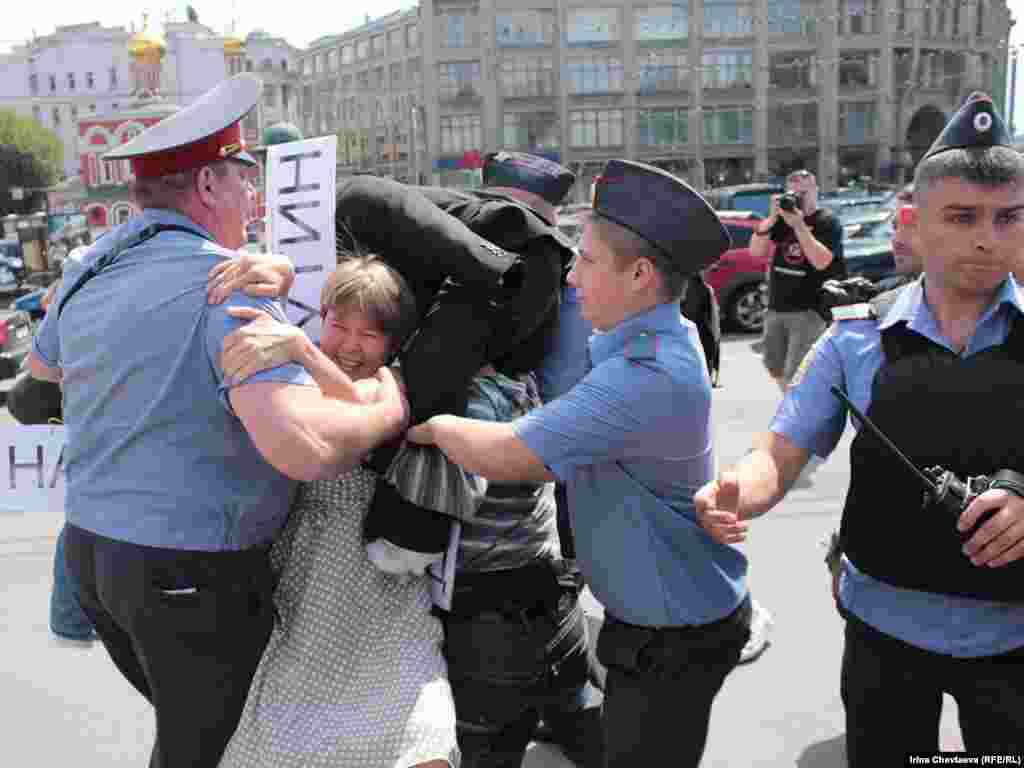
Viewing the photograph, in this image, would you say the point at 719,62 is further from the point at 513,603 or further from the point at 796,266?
the point at 513,603

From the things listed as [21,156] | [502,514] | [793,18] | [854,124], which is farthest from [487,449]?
[21,156]

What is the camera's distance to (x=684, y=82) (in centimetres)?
5891

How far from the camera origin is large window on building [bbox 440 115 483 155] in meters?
60.1

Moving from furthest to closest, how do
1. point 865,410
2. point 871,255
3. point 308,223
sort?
point 871,255 < point 308,223 < point 865,410

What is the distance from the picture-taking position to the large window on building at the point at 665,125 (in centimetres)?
5916

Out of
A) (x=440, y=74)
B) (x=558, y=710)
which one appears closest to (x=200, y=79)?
(x=440, y=74)

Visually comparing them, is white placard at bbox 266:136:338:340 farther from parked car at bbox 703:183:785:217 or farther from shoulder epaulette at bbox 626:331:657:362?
parked car at bbox 703:183:785:217

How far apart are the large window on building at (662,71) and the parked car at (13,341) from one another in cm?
5202

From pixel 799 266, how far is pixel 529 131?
5489 cm

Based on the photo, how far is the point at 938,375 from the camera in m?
1.84

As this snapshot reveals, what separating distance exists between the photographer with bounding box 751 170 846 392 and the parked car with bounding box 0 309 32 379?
8.02 meters

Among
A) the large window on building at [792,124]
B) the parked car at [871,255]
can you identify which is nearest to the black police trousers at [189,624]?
the parked car at [871,255]

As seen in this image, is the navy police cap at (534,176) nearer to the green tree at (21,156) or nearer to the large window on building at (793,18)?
the green tree at (21,156)

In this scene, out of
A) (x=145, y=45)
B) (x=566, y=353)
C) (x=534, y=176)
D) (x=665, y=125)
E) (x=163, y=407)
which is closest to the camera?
(x=163, y=407)
